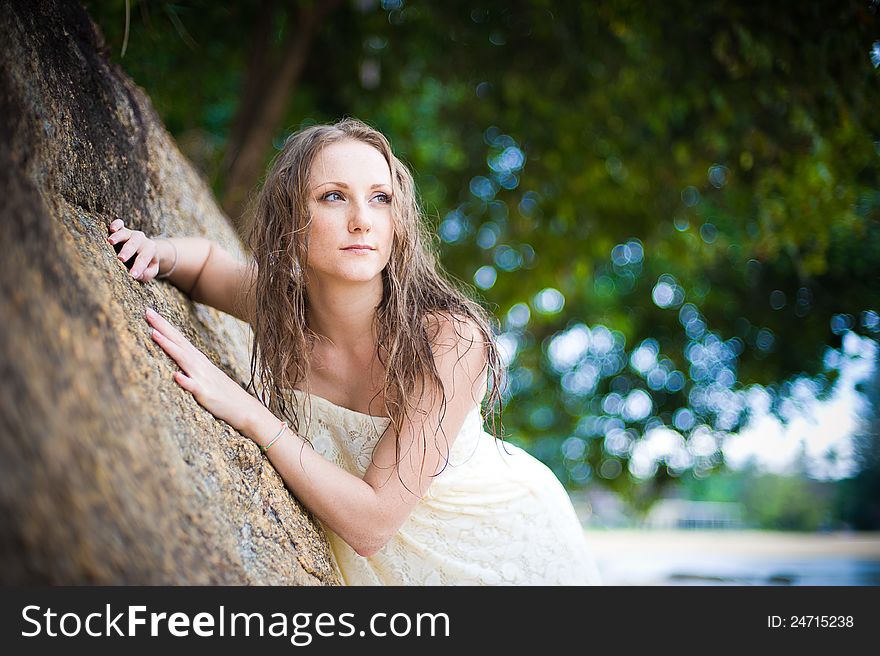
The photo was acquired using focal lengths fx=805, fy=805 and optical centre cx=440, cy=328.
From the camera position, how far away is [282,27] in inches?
295

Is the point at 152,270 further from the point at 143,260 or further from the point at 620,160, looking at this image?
the point at 620,160

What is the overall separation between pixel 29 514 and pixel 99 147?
1774mm

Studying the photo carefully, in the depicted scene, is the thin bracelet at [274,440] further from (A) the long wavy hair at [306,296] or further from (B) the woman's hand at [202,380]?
(A) the long wavy hair at [306,296]

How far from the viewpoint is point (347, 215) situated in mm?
2646

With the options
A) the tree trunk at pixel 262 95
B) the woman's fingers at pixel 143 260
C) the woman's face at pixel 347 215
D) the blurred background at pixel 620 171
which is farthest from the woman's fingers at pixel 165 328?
the tree trunk at pixel 262 95

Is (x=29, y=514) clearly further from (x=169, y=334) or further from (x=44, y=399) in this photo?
(x=169, y=334)

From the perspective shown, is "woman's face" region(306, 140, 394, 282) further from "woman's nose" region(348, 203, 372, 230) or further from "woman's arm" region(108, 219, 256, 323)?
"woman's arm" region(108, 219, 256, 323)

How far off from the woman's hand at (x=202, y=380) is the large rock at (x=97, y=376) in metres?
0.04

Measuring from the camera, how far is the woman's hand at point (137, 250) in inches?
96.1

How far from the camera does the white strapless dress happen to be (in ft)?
9.32

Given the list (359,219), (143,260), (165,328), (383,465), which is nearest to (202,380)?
(165,328)

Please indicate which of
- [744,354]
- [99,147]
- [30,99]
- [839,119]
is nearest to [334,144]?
[99,147]

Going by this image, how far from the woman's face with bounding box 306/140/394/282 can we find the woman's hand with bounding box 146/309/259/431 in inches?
21.8

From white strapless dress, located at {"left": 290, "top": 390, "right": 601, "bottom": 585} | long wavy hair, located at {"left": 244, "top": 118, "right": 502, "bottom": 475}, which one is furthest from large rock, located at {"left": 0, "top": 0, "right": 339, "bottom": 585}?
white strapless dress, located at {"left": 290, "top": 390, "right": 601, "bottom": 585}
